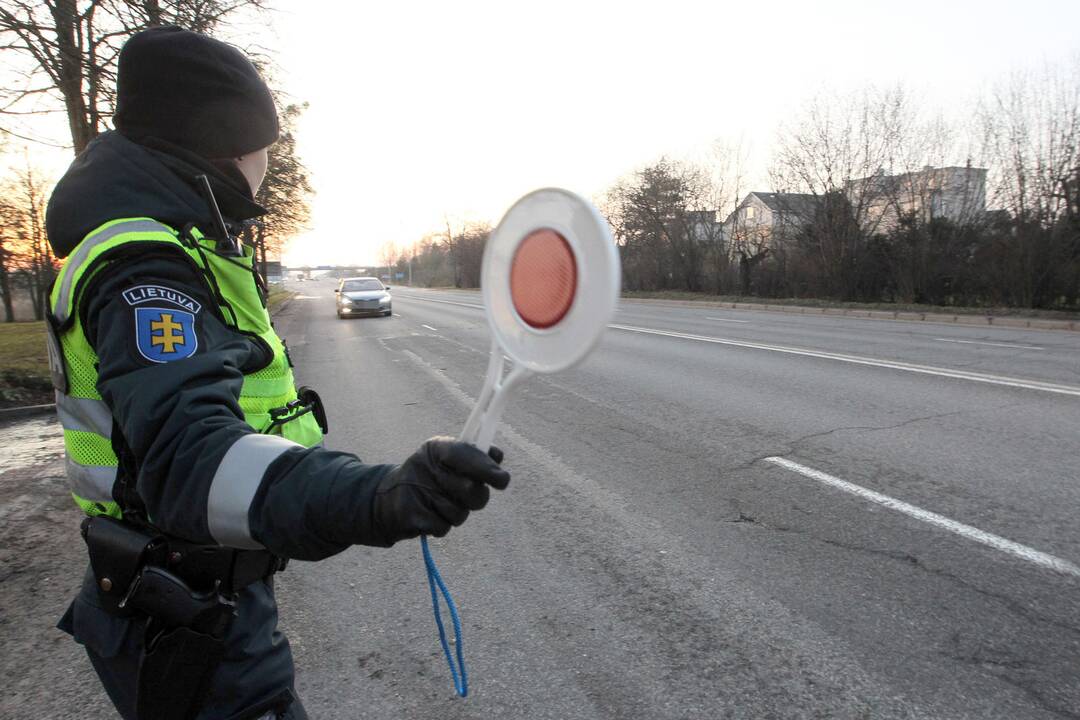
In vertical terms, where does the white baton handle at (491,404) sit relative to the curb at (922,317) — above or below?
above

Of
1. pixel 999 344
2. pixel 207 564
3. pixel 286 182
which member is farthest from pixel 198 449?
pixel 286 182

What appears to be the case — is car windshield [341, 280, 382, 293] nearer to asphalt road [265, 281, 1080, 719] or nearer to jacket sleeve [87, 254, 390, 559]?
asphalt road [265, 281, 1080, 719]

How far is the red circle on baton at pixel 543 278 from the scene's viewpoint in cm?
97

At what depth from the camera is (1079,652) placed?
8.27 ft

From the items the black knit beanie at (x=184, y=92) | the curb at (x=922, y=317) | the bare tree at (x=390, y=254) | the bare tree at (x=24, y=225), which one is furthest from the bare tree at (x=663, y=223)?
the bare tree at (x=390, y=254)

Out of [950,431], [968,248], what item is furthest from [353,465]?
[968,248]

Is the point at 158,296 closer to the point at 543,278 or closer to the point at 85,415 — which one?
the point at 85,415

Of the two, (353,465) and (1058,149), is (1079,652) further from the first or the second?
(1058,149)

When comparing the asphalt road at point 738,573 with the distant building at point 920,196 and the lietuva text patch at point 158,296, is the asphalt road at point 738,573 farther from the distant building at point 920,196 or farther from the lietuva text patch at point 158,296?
the distant building at point 920,196

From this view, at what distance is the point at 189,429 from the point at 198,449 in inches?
1.4

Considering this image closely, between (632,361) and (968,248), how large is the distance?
16408 mm

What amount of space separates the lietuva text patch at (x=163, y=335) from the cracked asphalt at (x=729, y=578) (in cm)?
182

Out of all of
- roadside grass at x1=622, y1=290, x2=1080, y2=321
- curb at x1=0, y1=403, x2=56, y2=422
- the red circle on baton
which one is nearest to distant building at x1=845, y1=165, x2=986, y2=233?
roadside grass at x1=622, y1=290, x2=1080, y2=321

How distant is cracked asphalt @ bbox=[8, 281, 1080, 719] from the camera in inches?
95.3
